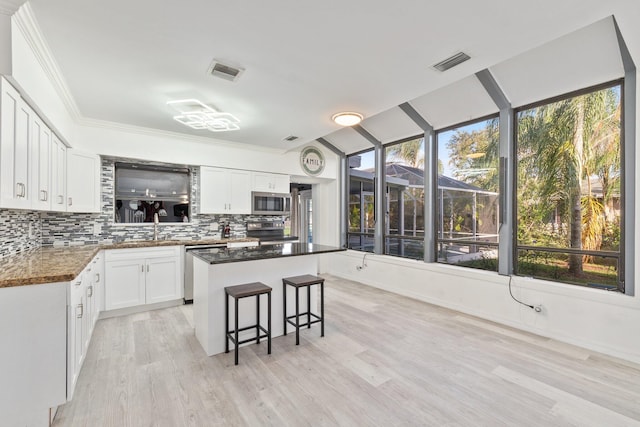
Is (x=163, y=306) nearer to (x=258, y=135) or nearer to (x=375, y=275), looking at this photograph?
(x=258, y=135)

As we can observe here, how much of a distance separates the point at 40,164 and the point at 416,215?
15.8ft

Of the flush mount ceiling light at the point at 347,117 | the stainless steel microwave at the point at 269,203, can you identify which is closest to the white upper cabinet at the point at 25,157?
the stainless steel microwave at the point at 269,203

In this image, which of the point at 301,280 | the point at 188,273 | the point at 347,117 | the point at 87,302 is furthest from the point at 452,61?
the point at 188,273

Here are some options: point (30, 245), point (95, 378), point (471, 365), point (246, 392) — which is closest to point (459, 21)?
point (471, 365)

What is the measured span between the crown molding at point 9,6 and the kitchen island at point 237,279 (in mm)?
2107

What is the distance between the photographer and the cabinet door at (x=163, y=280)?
408cm

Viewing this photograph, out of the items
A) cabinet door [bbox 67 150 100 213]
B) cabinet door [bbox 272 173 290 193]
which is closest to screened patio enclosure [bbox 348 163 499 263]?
cabinet door [bbox 272 173 290 193]

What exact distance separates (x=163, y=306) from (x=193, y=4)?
12.6 ft

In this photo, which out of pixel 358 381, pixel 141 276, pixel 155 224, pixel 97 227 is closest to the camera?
pixel 358 381

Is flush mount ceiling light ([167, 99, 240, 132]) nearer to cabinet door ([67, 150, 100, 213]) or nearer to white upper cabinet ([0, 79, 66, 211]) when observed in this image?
white upper cabinet ([0, 79, 66, 211])

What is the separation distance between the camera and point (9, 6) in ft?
5.90

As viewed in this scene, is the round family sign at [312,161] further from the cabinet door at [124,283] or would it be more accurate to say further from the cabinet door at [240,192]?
the cabinet door at [124,283]

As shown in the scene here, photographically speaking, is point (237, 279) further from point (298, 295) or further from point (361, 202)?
point (361, 202)

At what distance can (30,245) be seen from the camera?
3.41 metres
